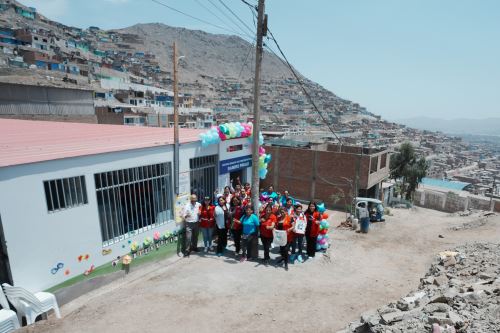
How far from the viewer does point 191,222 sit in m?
9.12

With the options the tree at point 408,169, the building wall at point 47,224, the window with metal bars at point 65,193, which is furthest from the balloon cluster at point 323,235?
the tree at point 408,169

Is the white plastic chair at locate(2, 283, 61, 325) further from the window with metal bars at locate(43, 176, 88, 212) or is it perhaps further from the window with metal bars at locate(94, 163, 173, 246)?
the window with metal bars at locate(94, 163, 173, 246)

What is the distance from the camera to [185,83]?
152 metres

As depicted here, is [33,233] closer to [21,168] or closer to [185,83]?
[21,168]

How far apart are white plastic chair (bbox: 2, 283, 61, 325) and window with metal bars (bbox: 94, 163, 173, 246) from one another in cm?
170

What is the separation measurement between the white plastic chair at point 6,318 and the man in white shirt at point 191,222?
13.7 feet

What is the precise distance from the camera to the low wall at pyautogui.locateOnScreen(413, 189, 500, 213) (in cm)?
2690

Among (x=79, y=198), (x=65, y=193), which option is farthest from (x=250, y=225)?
(x=65, y=193)

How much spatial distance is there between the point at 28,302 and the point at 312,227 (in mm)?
6601

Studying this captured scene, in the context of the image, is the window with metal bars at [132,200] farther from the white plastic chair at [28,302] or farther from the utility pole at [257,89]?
the utility pole at [257,89]

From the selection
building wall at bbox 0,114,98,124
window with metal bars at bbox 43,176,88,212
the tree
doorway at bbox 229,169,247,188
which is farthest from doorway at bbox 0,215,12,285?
the tree

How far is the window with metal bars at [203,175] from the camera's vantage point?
979 cm

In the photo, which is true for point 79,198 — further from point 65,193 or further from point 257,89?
point 257,89

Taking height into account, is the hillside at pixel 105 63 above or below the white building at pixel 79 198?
above
